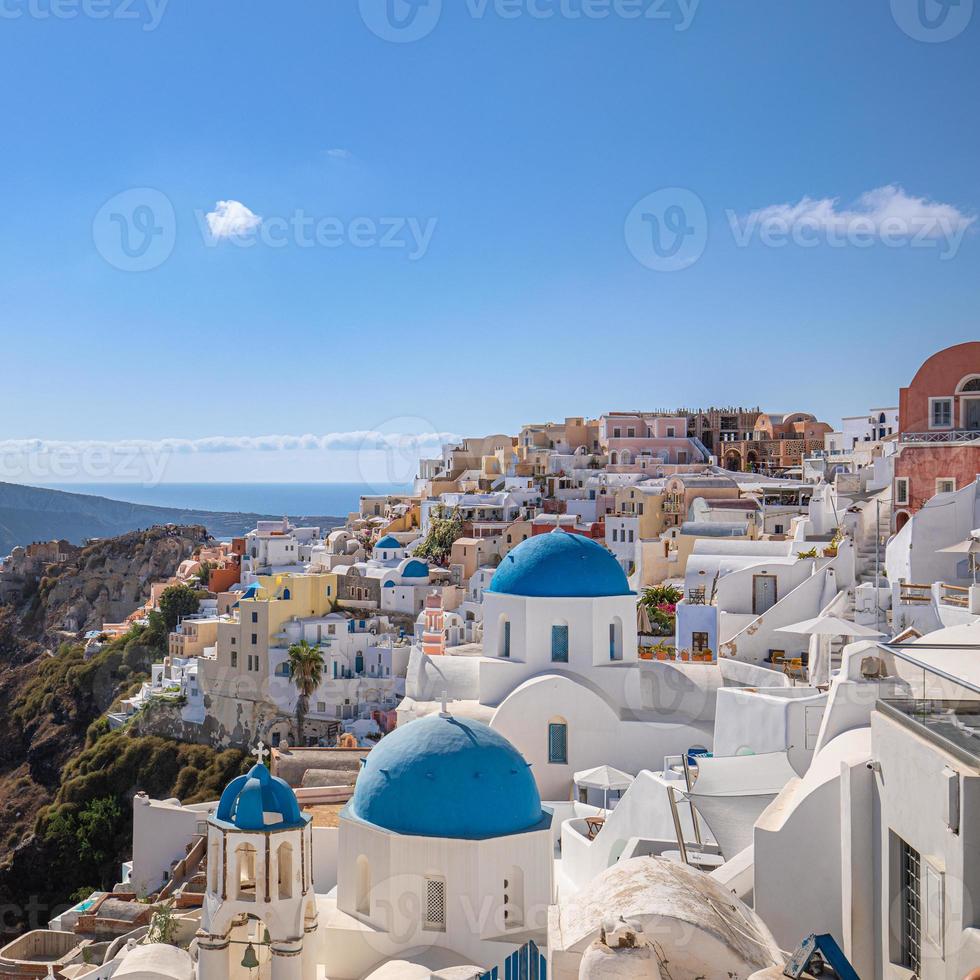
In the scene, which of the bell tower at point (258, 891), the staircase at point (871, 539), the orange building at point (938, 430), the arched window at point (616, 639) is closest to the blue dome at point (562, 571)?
the arched window at point (616, 639)

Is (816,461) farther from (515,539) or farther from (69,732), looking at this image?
(69,732)

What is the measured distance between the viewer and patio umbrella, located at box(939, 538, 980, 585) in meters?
16.2

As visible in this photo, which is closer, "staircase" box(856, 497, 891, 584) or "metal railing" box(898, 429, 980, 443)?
"staircase" box(856, 497, 891, 584)

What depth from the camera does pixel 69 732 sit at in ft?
154

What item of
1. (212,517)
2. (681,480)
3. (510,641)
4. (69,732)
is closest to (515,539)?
(681,480)

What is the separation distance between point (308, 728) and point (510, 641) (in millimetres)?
18737

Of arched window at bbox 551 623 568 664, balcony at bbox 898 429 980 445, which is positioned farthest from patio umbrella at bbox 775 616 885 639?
balcony at bbox 898 429 980 445

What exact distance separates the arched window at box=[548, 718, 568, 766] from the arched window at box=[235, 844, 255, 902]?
24.0 ft

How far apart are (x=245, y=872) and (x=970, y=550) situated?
11963mm

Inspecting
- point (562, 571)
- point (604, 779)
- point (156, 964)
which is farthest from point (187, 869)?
point (562, 571)

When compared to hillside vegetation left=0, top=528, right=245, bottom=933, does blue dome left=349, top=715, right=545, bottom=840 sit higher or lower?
higher

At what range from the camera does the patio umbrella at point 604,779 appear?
15.6 metres

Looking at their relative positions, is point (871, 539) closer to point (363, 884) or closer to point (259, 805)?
point (363, 884)

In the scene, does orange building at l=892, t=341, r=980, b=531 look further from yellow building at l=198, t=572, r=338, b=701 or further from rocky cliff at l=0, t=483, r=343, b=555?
rocky cliff at l=0, t=483, r=343, b=555
